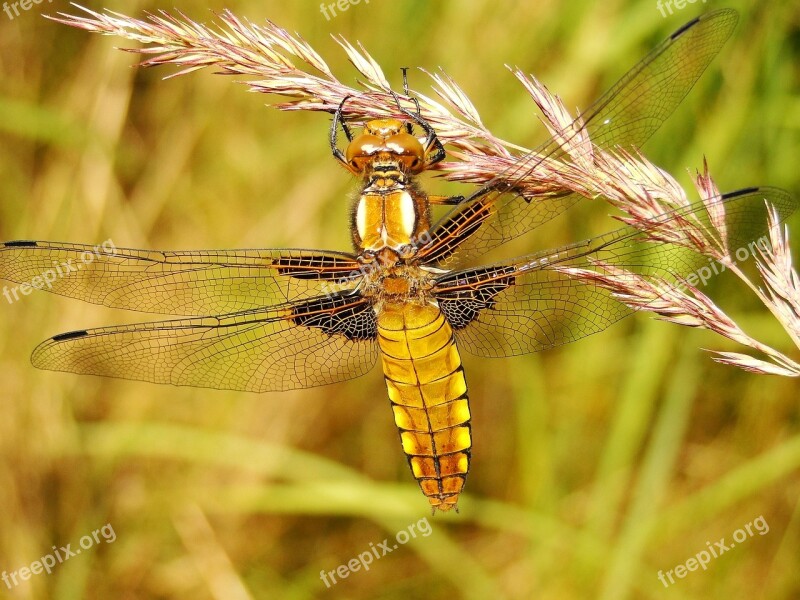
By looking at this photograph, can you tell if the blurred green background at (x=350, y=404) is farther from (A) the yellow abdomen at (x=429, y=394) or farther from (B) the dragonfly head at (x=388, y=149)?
(B) the dragonfly head at (x=388, y=149)

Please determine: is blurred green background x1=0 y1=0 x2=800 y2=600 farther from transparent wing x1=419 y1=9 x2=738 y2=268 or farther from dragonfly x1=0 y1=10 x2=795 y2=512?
transparent wing x1=419 y1=9 x2=738 y2=268

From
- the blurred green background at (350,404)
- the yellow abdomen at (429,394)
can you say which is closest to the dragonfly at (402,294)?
the yellow abdomen at (429,394)

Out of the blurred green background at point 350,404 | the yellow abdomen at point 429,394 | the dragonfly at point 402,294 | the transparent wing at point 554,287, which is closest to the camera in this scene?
the transparent wing at point 554,287

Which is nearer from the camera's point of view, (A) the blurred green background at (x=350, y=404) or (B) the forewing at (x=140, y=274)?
(B) the forewing at (x=140, y=274)

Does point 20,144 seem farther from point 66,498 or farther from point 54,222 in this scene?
point 66,498

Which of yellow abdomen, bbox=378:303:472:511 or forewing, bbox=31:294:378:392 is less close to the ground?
forewing, bbox=31:294:378:392

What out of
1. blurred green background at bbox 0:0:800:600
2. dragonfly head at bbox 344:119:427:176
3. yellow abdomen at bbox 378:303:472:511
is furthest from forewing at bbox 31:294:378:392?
blurred green background at bbox 0:0:800:600

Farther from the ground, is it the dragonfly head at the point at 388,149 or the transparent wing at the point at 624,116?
the dragonfly head at the point at 388,149

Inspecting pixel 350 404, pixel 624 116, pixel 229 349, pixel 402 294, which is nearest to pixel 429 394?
pixel 402 294
